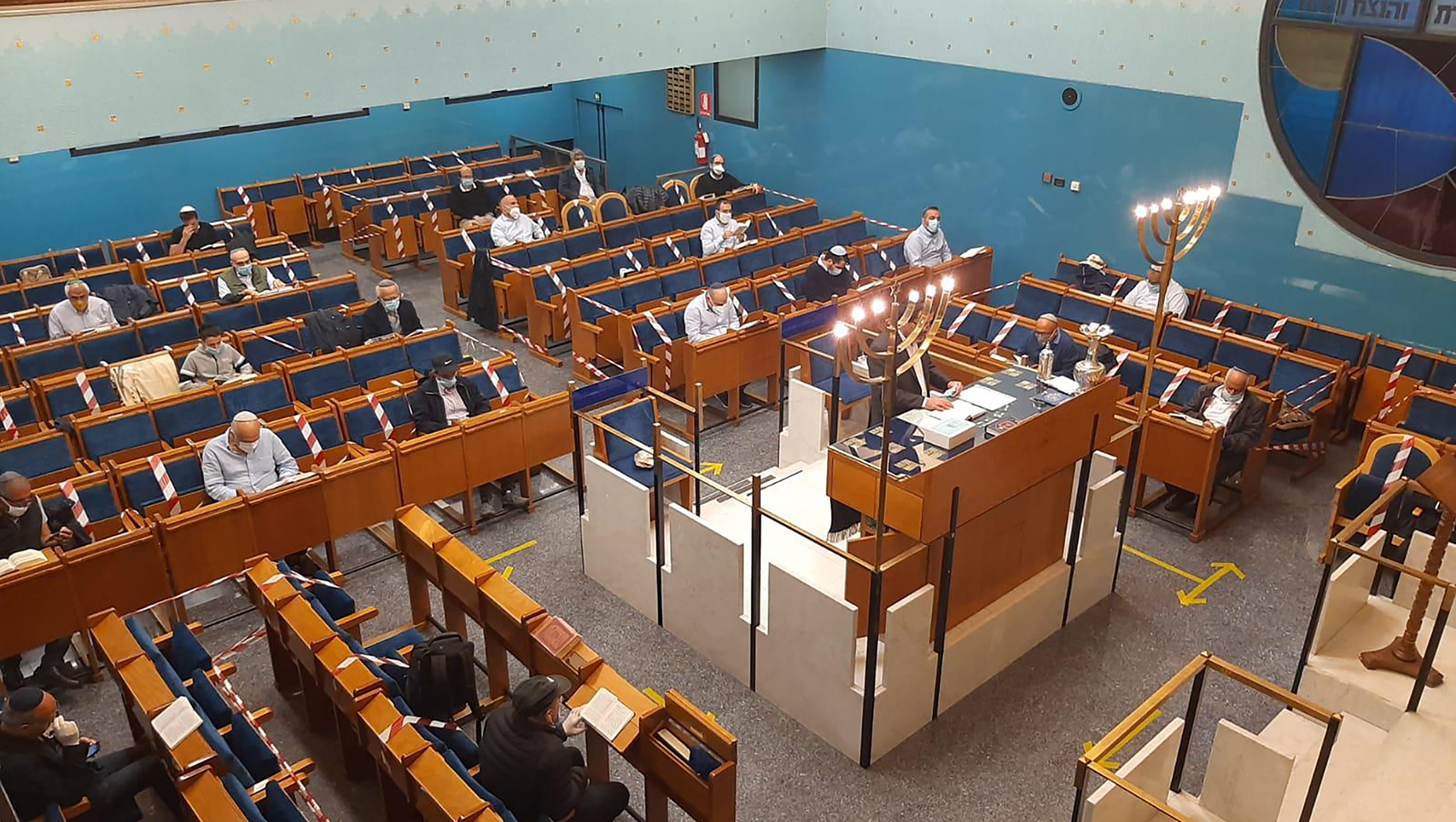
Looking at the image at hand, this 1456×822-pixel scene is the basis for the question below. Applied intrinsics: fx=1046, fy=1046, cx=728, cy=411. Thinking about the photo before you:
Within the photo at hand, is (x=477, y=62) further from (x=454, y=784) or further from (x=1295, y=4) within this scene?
(x=454, y=784)

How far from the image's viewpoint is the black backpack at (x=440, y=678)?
18.9 ft

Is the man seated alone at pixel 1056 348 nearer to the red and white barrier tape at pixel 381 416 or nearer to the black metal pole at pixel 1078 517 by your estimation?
the black metal pole at pixel 1078 517

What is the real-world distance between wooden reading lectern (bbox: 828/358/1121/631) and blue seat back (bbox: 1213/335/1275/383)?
372cm

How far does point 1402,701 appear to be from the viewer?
20.4ft

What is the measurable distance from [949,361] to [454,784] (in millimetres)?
4758

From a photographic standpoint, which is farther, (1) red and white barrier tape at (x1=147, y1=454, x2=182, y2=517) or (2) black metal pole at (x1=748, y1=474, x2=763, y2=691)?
(1) red and white barrier tape at (x1=147, y1=454, x2=182, y2=517)

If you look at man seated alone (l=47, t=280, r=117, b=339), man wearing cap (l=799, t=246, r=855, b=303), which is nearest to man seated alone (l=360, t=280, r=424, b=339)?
man seated alone (l=47, t=280, r=117, b=339)

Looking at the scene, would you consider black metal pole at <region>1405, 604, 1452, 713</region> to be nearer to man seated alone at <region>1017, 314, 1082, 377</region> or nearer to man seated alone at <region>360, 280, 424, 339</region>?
man seated alone at <region>1017, 314, 1082, 377</region>

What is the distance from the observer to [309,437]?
8.52 meters

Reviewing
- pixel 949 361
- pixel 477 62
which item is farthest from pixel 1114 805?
pixel 477 62

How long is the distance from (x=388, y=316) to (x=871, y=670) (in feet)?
22.5

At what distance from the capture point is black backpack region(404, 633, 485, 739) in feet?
18.9

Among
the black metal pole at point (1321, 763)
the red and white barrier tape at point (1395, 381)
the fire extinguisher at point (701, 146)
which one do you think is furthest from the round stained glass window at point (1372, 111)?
the fire extinguisher at point (701, 146)

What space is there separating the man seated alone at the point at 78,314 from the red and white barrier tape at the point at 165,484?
3868 millimetres
